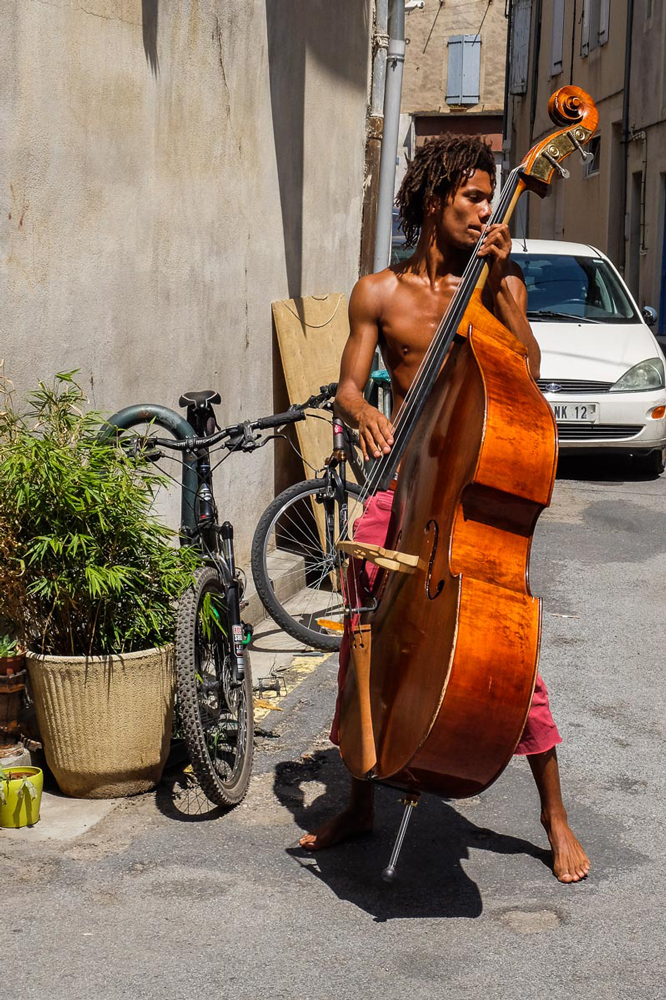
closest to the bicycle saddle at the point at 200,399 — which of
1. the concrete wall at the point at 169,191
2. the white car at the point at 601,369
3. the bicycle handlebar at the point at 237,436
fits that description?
the bicycle handlebar at the point at 237,436

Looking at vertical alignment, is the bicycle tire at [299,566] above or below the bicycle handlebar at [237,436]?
below

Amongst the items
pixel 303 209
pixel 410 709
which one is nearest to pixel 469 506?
pixel 410 709

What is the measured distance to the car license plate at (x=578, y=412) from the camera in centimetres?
972

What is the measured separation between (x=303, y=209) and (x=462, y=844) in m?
4.51

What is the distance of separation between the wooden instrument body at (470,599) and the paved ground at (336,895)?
0.45 meters

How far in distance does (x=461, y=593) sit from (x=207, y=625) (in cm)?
149

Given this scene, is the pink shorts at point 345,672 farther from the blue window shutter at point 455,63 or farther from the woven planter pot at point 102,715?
the blue window shutter at point 455,63

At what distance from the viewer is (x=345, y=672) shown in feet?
12.1

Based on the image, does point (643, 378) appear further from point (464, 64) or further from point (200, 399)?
point (464, 64)

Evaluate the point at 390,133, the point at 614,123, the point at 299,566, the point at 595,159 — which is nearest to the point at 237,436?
the point at 299,566

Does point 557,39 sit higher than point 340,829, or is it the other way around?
point 557,39

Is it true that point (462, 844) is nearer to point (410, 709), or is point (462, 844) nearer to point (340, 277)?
point (410, 709)

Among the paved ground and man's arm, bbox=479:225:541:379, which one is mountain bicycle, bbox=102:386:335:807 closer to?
the paved ground

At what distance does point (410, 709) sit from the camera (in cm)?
304
